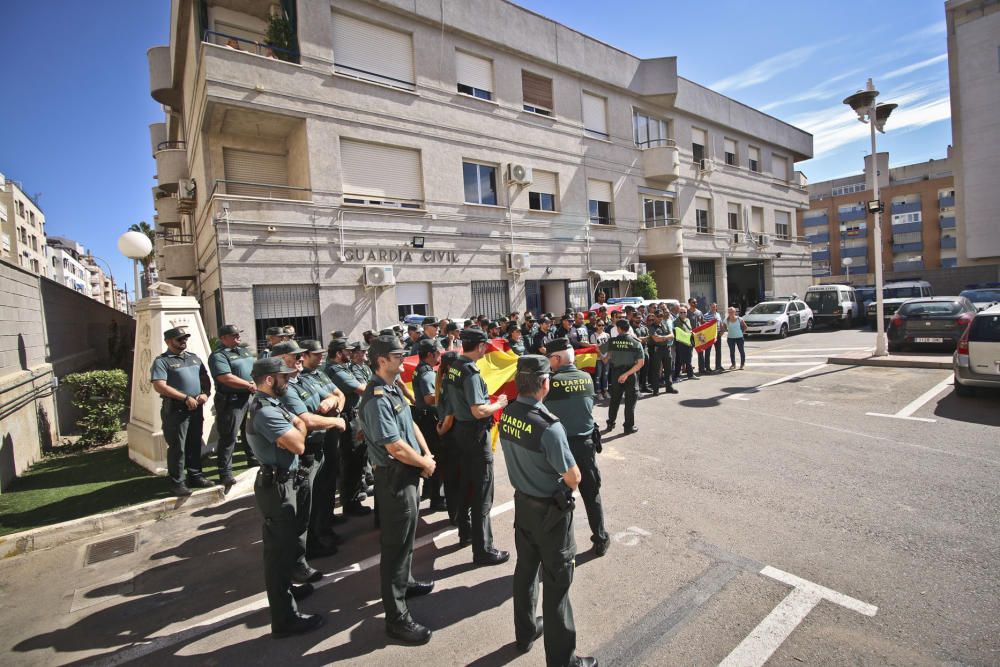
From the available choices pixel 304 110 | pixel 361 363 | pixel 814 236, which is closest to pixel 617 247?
Result: pixel 304 110

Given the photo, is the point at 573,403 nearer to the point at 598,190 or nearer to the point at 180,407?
the point at 180,407

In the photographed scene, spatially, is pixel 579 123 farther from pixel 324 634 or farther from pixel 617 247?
pixel 324 634

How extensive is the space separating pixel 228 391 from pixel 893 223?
7659 cm

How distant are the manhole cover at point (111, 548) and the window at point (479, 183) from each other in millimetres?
14328

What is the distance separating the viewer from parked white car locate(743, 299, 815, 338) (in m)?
19.8

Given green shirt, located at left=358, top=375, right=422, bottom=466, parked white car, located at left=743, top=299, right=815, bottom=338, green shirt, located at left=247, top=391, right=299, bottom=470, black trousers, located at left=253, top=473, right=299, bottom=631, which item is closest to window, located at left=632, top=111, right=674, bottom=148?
parked white car, located at left=743, top=299, right=815, bottom=338

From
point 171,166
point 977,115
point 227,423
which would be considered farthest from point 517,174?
point 977,115

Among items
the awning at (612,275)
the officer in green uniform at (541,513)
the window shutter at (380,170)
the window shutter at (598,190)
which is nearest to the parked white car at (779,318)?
the awning at (612,275)

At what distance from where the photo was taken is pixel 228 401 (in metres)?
6.44

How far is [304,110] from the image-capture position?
546 inches

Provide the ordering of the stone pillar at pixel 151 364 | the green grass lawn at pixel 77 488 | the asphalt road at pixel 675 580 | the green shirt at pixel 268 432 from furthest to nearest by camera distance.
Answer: the stone pillar at pixel 151 364 → the green grass lawn at pixel 77 488 → the green shirt at pixel 268 432 → the asphalt road at pixel 675 580

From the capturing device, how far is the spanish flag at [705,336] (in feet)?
41.7

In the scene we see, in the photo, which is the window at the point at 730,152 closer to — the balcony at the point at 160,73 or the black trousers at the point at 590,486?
the balcony at the point at 160,73

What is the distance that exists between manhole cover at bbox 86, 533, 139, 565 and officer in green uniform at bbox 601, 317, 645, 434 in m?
6.42
